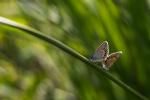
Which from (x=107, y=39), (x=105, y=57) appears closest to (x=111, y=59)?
(x=105, y=57)

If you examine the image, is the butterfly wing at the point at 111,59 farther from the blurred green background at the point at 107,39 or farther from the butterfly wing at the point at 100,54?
the blurred green background at the point at 107,39

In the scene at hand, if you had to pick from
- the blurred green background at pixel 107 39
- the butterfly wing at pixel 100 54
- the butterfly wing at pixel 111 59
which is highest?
the blurred green background at pixel 107 39

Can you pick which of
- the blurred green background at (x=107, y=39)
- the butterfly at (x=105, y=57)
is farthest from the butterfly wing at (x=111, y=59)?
the blurred green background at (x=107, y=39)

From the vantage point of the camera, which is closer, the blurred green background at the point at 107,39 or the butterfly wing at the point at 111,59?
the butterfly wing at the point at 111,59

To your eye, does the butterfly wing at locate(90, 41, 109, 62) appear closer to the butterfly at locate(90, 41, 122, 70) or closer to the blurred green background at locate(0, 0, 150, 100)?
the butterfly at locate(90, 41, 122, 70)

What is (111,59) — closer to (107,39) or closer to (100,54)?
(100,54)

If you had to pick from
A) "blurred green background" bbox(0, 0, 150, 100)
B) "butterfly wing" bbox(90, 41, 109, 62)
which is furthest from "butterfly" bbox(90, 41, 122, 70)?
"blurred green background" bbox(0, 0, 150, 100)

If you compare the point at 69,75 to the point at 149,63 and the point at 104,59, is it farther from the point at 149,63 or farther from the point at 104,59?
the point at 104,59

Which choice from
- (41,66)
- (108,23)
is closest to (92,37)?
(108,23)
